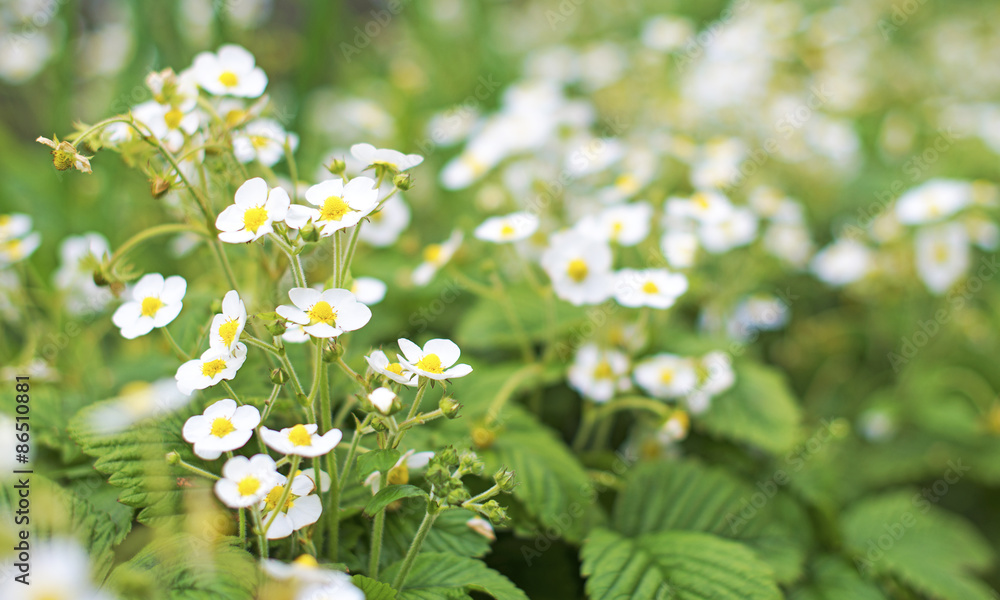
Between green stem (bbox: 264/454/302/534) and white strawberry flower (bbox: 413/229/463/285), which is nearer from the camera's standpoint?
green stem (bbox: 264/454/302/534)

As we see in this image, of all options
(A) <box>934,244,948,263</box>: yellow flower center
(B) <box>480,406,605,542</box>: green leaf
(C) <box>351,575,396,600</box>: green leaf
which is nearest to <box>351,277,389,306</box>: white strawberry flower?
(B) <box>480,406,605,542</box>: green leaf

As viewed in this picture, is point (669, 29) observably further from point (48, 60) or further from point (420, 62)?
point (48, 60)

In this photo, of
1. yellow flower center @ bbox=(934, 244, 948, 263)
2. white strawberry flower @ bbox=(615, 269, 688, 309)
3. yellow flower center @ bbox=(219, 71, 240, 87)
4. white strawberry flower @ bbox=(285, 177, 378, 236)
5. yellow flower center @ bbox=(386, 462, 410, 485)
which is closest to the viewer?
white strawberry flower @ bbox=(285, 177, 378, 236)

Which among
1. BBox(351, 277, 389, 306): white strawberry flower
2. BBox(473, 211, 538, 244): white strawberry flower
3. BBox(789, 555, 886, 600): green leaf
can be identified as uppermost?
BBox(473, 211, 538, 244): white strawberry flower

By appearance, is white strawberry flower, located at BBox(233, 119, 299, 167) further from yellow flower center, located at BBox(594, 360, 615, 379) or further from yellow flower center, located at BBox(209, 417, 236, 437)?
yellow flower center, located at BBox(594, 360, 615, 379)

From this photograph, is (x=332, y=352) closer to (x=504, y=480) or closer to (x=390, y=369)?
(x=390, y=369)

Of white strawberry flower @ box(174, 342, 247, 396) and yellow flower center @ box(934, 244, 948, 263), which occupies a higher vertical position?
white strawberry flower @ box(174, 342, 247, 396)

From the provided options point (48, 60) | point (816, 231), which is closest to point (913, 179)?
point (816, 231)
